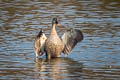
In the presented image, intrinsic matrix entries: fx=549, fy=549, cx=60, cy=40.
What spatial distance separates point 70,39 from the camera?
15.5 m

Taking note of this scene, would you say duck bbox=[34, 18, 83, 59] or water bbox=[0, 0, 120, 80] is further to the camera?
duck bbox=[34, 18, 83, 59]

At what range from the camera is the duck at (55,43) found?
1486 centimetres

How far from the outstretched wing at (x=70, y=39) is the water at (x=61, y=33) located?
211 mm

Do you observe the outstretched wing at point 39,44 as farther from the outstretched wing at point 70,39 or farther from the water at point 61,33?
the outstretched wing at point 70,39

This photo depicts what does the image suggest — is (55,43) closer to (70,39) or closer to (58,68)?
(70,39)

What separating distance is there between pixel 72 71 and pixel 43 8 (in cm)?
990

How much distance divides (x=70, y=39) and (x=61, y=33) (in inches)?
101

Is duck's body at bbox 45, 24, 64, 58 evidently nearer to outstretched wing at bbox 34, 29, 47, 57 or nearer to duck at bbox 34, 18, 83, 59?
duck at bbox 34, 18, 83, 59

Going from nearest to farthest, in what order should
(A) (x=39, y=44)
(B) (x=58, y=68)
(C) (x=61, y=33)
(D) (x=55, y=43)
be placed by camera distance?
(B) (x=58, y=68)
(D) (x=55, y=43)
(A) (x=39, y=44)
(C) (x=61, y=33)

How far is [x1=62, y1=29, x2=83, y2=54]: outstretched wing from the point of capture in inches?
606

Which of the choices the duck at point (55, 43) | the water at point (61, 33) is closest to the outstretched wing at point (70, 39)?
the duck at point (55, 43)

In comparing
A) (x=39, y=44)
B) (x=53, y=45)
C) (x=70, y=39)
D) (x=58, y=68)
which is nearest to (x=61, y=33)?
(x=70, y=39)

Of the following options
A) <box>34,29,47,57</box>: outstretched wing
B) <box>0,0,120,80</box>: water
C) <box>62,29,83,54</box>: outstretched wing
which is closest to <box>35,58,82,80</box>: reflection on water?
<box>0,0,120,80</box>: water

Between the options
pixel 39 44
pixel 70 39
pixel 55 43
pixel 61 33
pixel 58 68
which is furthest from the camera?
pixel 61 33
